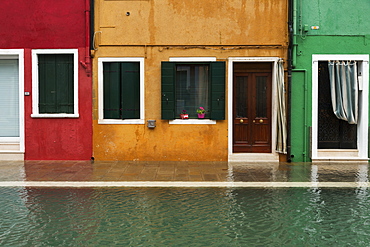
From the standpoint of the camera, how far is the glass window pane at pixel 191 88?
43.7 ft

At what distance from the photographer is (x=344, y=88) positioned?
13094mm

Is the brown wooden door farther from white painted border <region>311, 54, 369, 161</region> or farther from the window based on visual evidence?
white painted border <region>311, 54, 369, 161</region>

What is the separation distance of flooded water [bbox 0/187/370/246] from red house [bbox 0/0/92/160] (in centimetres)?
413

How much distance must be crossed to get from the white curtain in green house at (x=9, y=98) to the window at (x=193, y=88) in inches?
167

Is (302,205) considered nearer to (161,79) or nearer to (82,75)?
(161,79)

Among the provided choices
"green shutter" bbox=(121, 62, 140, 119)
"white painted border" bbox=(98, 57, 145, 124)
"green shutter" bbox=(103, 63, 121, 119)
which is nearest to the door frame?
"white painted border" bbox=(98, 57, 145, 124)

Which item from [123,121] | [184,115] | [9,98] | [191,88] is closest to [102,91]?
[123,121]

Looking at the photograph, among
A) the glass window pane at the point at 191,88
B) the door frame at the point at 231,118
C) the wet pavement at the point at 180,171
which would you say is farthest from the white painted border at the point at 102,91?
the door frame at the point at 231,118

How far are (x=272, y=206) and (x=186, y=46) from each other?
21.6 feet

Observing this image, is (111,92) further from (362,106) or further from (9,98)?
(362,106)

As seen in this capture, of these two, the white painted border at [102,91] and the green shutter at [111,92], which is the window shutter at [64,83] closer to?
the white painted border at [102,91]

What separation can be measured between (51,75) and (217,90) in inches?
184

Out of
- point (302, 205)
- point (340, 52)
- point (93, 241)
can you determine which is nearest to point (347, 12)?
point (340, 52)

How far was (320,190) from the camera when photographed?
9156 millimetres
